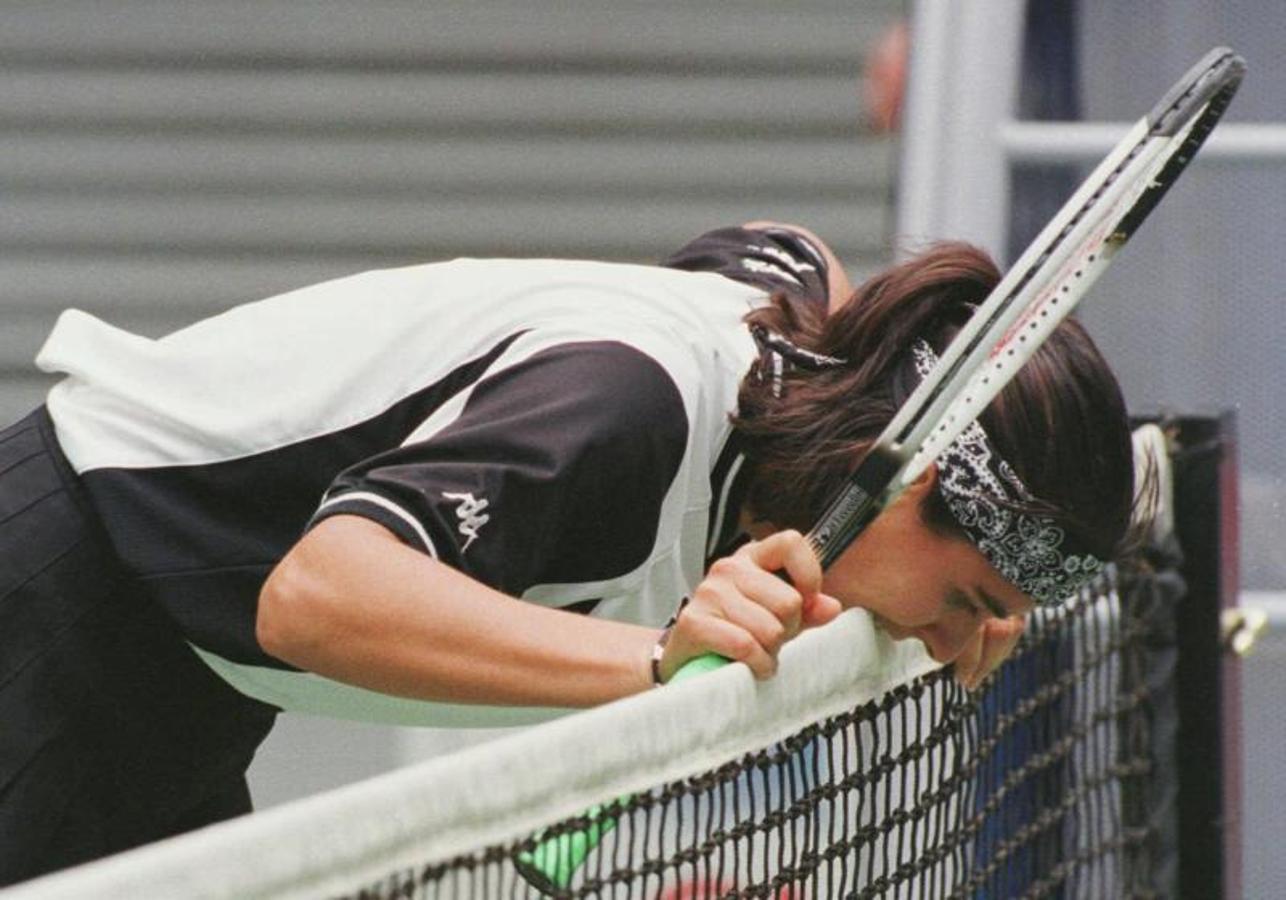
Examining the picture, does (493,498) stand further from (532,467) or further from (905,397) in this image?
(905,397)

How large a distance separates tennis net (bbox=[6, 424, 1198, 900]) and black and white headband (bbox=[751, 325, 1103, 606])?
0.15 metres

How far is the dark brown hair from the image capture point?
2.54 meters

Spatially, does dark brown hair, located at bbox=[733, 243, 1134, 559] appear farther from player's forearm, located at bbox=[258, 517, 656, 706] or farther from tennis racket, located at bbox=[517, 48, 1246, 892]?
player's forearm, located at bbox=[258, 517, 656, 706]

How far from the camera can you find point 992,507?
253 cm

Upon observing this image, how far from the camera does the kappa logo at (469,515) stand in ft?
7.52

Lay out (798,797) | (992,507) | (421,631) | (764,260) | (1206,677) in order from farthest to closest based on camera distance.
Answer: (1206,677)
(764,260)
(798,797)
(992,507)
(421,631)

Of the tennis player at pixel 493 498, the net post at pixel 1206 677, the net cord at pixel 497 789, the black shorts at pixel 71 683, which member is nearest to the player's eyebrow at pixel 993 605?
the tennis player at pixel 493 498

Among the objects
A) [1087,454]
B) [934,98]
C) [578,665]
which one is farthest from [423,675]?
[934,98]

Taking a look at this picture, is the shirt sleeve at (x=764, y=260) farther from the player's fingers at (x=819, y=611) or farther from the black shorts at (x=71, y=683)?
the black shorts at (x=71, y=683)

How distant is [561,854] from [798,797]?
76 centimetres

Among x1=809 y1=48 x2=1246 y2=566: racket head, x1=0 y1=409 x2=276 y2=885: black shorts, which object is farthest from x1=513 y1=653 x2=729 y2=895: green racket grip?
x1=0 y1=409 x2=276 y2=885: black shorts

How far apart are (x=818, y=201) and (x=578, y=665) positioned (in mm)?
6105

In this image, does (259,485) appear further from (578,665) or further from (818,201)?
(818,201)

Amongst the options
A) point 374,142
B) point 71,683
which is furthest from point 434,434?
point 374,142
